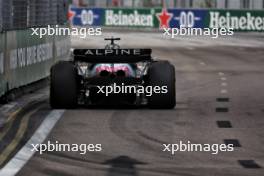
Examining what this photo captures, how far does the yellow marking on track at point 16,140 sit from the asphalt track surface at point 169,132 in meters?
0.12

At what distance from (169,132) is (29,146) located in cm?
256

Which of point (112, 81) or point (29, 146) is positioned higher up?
point (112, 81)

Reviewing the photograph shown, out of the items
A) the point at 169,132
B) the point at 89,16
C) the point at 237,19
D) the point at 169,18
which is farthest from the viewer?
the point at 89,16

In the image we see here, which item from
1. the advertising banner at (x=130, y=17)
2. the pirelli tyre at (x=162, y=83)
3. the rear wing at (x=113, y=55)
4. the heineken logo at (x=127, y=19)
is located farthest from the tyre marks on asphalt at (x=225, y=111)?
the heineken logo at (x=127, y=19)

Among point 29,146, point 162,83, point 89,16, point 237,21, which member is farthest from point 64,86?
point 89,16

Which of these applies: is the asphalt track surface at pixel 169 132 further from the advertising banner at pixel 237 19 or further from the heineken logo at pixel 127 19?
the heineken logo at pixel 127 19

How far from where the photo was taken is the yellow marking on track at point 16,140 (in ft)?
42.3

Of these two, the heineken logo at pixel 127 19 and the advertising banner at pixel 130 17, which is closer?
the advertising banner at pixel 130 17

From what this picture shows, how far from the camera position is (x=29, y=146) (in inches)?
547

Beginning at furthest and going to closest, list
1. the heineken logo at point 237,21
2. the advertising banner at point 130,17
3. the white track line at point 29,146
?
the advertising banner at point 130,17 → the heineken logo at point 237,21 → the white track line at point 29,146

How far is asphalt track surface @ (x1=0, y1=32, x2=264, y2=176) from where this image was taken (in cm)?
1202

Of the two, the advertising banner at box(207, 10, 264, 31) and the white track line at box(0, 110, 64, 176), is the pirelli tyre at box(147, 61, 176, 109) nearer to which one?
the white track line at box(0, 110, 64, 176)

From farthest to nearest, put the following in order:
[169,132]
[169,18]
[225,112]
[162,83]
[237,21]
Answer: [169,18] → [237,21] → [225,112] → [162,83] → [169,132]

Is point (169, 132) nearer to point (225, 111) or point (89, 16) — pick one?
point (225, 111)
